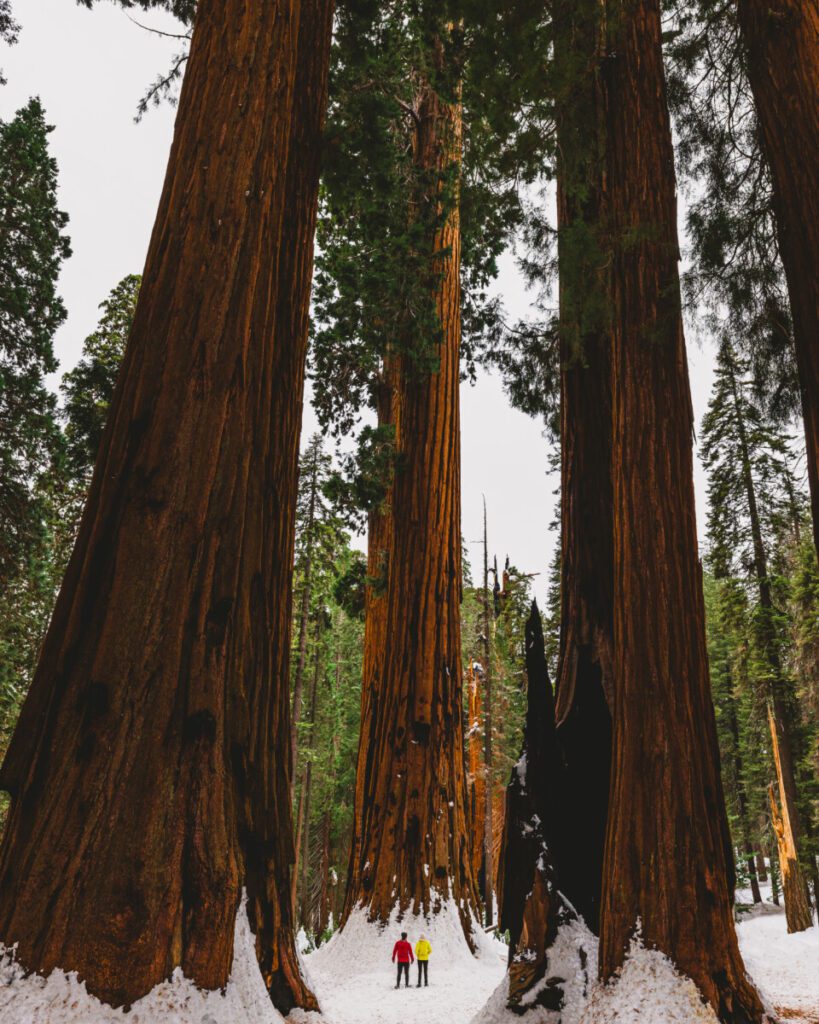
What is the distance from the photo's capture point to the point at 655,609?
4.22 meters

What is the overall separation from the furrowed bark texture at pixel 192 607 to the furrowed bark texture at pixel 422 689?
4.73 m

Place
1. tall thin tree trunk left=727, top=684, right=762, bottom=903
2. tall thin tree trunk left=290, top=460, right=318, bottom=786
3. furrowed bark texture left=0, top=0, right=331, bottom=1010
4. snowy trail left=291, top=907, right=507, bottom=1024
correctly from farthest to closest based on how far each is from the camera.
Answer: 1. tall thin tree trunk left=727, top=684, right=762, bottom=903
2. tall thin tree trunk left=290, top=460, right=318, bottom=786
3. snowy trail left=291, top=907, right=507, bottom=1024
4. furrowed bark texture left=0, top=0, right=331, bottom=1010

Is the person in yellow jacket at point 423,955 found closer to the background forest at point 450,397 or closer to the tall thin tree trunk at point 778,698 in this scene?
the background forest at point 450,397

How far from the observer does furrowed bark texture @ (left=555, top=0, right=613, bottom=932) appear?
505 centimetres

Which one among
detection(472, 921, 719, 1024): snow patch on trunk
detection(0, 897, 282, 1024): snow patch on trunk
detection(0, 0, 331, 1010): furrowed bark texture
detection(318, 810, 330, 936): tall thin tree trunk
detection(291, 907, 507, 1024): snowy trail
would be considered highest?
detection(0, 0, 331, 1010): furrowed bark texture

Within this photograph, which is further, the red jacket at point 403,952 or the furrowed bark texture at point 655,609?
the red jacket at point 403,952

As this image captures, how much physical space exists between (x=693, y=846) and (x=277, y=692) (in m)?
2.61

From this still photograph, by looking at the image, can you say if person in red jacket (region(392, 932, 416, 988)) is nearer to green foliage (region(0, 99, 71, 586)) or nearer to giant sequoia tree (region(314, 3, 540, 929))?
giant sequoia tree (region(314, 3, 540, 929))

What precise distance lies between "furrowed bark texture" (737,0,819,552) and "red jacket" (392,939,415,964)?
5.71m

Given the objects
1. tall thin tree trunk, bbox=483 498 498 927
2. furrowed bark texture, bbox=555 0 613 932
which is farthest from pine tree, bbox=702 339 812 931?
furrowed bark texture, bbox=555 0 613 932

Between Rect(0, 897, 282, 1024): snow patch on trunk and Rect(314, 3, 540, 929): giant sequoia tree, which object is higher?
Rect(314, 3, 540, 929): giant sequoia tree

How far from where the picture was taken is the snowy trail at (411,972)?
5.90 meters

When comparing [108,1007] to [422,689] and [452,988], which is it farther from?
[422,689]

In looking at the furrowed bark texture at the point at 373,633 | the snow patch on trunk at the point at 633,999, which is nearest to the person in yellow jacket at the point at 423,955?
the furrowed bark texture at the point at 373,633
